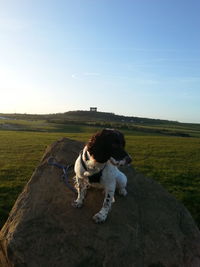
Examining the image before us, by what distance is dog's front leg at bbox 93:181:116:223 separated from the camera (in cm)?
682

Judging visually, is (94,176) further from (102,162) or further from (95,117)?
(95,117)

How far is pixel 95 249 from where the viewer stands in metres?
6.39

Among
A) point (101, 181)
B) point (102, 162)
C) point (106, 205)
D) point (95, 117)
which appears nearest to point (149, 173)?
point (106, 205)

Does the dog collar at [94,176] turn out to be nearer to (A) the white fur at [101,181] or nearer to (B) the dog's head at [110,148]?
(A) the white fur at [101,181]

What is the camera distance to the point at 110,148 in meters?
5.99

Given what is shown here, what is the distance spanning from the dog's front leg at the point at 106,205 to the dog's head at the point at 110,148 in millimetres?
937

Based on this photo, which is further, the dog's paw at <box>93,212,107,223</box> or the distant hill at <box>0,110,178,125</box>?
the distant hill at <box>0,110,178,125</box>

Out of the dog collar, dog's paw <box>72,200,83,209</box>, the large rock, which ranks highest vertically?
the dog collar

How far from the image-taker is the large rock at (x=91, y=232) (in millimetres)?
6223

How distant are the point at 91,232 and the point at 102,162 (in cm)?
175

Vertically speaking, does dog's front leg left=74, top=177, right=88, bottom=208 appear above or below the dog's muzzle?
below

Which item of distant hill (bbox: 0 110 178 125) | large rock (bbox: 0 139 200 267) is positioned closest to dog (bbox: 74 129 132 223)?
large rock (bbox: 0 139 200 267)

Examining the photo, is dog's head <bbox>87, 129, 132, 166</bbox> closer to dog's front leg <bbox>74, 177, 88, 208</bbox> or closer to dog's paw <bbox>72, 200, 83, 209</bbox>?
dog's front leg <bbox>74, 177, 88, 208</bbox>

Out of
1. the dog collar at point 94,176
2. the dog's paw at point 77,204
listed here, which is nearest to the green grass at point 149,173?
the dog's paw at point 77,204
